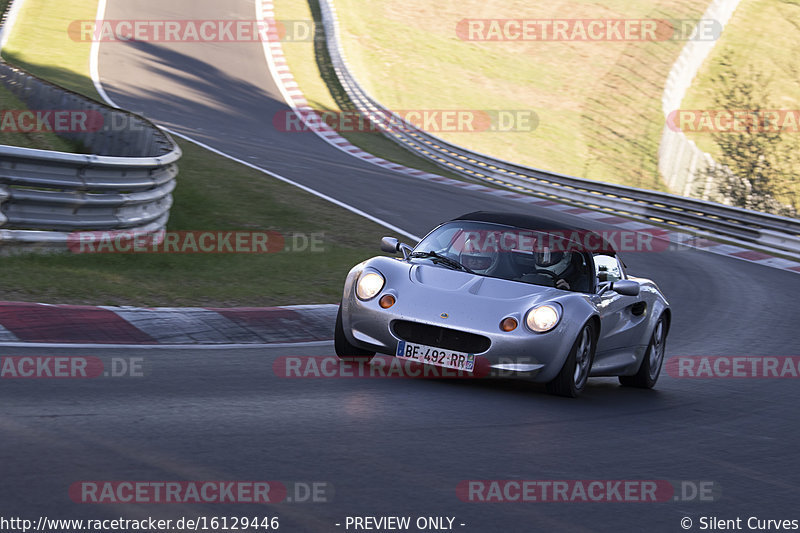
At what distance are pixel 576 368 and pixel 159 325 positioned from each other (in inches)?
139

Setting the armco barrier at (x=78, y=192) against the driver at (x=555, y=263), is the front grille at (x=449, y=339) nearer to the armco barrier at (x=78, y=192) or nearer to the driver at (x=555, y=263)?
the driver at (x=555, y=263)

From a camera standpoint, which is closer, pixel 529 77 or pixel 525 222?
pixel 525 222

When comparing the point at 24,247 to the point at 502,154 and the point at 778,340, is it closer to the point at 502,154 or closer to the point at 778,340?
the point at 778,340

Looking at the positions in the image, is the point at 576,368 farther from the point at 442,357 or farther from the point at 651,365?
the point at 651,365

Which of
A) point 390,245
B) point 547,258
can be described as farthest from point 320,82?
point 547,258

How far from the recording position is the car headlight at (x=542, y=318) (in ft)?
24.1

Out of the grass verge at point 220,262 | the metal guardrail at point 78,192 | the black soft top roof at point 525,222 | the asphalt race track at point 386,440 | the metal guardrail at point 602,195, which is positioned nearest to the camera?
the asphalt race track at point 386,440

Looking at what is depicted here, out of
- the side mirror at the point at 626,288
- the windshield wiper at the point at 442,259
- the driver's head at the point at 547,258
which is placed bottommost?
the side mirror at the point at 626,288

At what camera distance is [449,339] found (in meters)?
7.29

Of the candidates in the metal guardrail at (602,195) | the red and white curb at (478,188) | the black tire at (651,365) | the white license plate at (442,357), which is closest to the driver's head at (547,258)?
the white license plate at (442,357)

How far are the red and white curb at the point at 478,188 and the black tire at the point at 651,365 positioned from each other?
11223 mm

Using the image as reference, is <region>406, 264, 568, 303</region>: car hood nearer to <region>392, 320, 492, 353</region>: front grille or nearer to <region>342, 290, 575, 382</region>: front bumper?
<region>342, 290, 575, 382</region>: front bumper

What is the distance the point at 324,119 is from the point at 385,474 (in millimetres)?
27484

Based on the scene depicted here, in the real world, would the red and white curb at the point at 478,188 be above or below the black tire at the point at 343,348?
below
